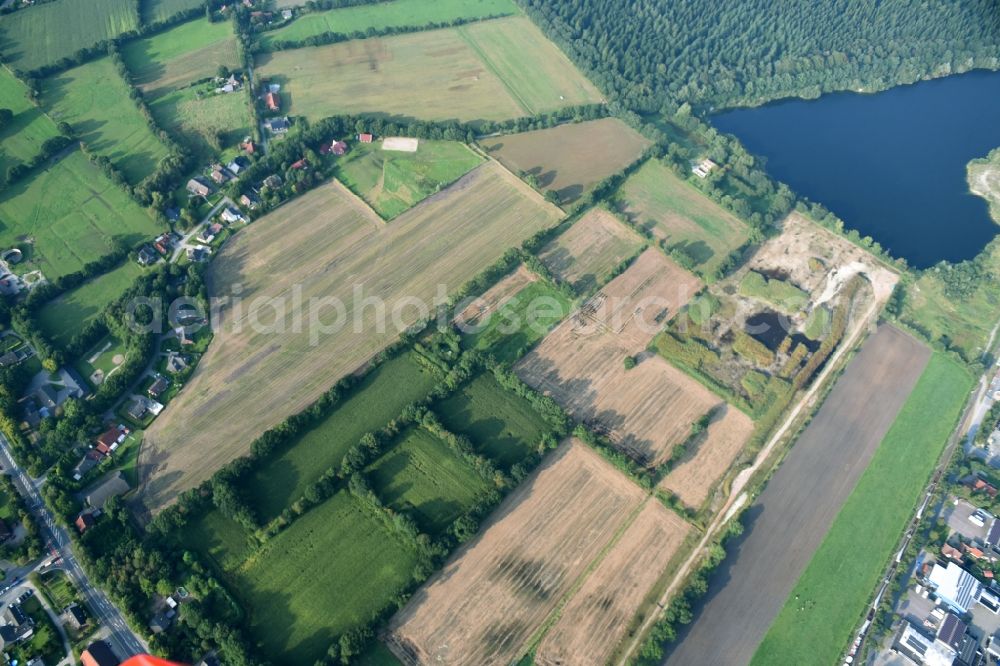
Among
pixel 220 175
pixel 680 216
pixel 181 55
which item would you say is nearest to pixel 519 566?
pixel 680 216

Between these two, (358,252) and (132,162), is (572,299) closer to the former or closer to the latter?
(358,252)

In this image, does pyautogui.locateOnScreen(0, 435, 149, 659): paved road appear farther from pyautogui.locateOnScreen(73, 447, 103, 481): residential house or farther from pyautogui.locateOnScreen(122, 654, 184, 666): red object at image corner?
pyautogui.locateOnScreen(73, 447, 103, 481): residential house

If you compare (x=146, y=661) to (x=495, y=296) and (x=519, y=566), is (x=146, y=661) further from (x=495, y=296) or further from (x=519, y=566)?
(x=495, y=296)

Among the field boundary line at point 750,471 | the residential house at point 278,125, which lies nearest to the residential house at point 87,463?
the residential house at point 278,125

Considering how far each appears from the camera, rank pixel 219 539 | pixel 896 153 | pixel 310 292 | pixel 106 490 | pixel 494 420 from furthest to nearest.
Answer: pixel 896 153 < pixel 310 292 < pixel 494 420 < pixel 106 490 < pixel 219 539

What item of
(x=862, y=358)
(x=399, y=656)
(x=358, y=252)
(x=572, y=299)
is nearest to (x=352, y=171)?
(x=358, y=252)

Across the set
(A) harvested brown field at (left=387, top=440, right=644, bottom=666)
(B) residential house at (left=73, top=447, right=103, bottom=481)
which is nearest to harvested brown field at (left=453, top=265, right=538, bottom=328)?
(A) harvested brown field at (left=387, top=440, right=644, bottom=666)
